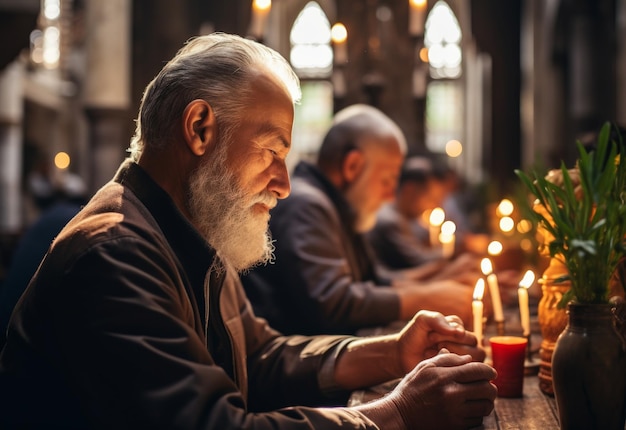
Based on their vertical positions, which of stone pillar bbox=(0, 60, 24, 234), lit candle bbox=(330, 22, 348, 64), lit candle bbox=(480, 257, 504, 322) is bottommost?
stone pillar bbox=(0, 60, 24, 234)

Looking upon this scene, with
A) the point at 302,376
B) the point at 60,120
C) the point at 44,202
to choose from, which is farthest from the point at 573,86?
the point at 60,120

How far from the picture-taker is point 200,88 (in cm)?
197

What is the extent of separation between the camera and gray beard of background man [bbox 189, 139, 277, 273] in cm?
202

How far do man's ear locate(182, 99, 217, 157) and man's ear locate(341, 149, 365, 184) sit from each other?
2322 millimetres

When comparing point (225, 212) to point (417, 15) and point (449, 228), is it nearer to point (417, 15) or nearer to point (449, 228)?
point (449, 228)

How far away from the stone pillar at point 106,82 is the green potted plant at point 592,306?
10767 mm

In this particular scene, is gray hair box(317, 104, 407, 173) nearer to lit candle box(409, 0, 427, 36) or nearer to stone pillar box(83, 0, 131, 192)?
lit candle box(409, 0, 427, 36)

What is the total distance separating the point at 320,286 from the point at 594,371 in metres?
2.01

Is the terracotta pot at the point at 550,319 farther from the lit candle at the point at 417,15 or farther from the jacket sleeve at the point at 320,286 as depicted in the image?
the lit candle at the point at 417,15

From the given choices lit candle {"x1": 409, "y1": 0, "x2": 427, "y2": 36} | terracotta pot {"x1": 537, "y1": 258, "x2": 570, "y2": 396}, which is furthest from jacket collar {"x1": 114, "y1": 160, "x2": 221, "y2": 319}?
lit candle {"x1": 409, "y1": 0, "x2": 427, "y2": 36}

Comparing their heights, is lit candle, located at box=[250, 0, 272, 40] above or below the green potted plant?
above

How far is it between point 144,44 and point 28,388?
7.18 meters

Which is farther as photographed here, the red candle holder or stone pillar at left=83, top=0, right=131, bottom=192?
stone pillar at left=83, top=0, right=131, bottom=192

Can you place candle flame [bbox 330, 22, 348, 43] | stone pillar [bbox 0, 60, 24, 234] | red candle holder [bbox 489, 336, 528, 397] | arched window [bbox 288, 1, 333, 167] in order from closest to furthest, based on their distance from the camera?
red candle holder [bbox 489, 336, 528, 397], candle flame [bbox 330, 22, 348, 43], stone pillar [bbox 0, 60, 24, 234], arched window [bbox 288, 1, 333, 167]
